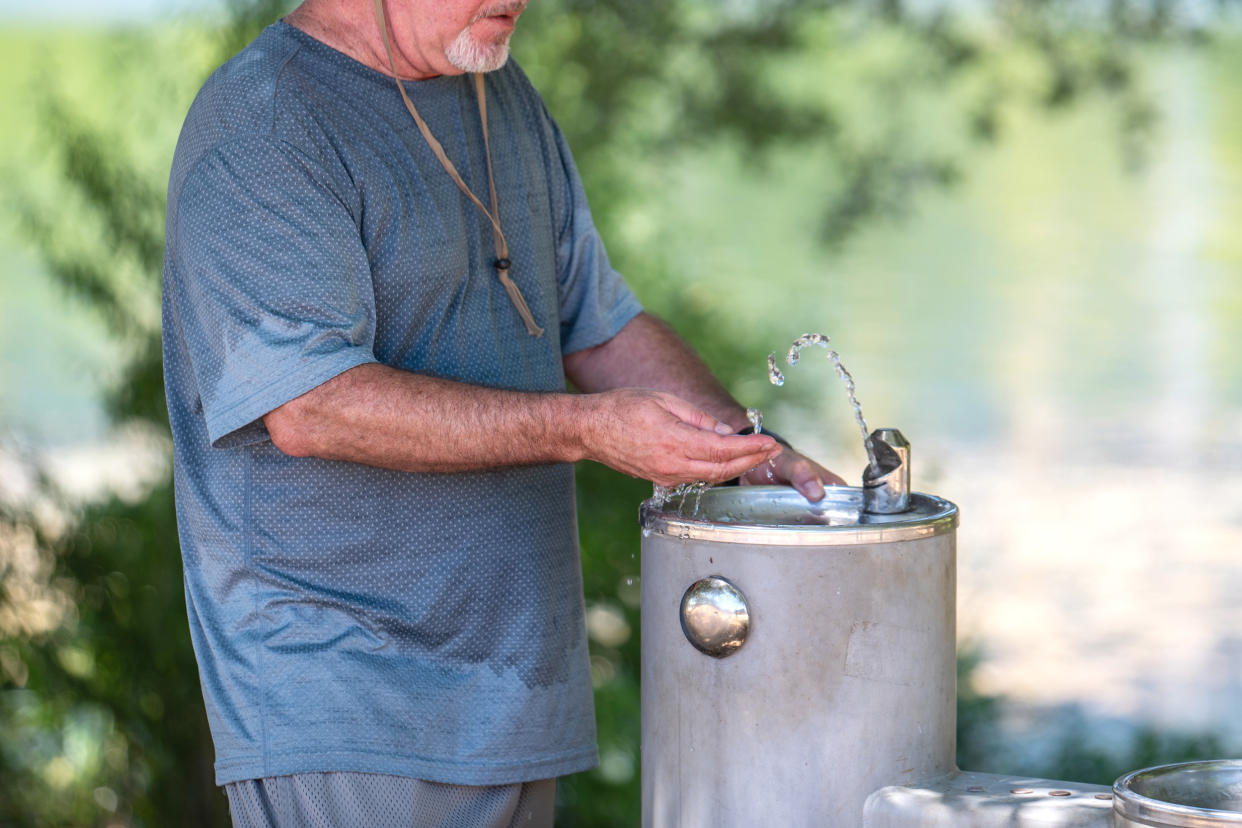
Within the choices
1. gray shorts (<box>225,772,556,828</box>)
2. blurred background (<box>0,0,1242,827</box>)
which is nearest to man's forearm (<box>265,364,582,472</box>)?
gray shorts (<box>225,772,556,828</box>)

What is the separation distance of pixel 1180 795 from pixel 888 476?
42 centimetres

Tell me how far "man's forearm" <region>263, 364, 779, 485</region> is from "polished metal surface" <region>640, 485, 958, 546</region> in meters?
0.07

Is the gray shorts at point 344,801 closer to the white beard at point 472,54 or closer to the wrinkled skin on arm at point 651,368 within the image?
the wrinkled skin on arm at point 651,368

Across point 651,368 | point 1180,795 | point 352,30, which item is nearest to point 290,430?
point 352,30

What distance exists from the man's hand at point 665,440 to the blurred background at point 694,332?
1847mm

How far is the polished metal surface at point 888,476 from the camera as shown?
1581 mm

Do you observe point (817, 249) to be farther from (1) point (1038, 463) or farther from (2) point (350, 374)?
(2) point (350, 374)

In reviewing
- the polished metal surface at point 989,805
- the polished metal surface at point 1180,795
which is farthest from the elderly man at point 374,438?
the polished metal surface at point 1180,795

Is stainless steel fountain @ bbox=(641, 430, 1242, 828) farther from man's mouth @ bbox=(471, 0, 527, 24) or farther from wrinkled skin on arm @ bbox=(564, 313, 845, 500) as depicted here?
man's mouth @ bbox=(471, 0, 527, 24)

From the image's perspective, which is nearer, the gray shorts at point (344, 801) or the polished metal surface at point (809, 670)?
the polished metal surface at point (809, 670)

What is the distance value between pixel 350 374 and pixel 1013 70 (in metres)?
2.63

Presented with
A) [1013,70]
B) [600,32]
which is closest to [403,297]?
[600,32]

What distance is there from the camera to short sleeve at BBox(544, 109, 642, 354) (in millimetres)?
2109

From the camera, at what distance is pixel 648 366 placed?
213 centimetres
